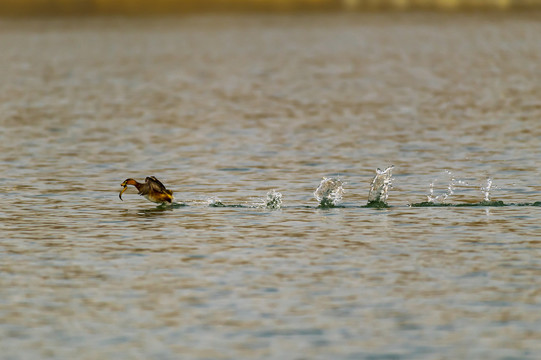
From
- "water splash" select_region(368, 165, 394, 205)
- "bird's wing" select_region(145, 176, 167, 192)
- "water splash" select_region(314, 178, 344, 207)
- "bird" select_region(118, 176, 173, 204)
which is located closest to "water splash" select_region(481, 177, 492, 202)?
"water splash" select_region(368, 165, 394, 205)

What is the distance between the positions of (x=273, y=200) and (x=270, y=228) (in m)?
2.32

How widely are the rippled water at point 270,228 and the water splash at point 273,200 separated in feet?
0.43

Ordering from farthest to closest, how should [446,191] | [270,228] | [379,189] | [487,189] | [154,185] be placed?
[446,191] → [487,189] → [379,189] → [154,185] → [270,228]

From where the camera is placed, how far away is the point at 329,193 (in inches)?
867

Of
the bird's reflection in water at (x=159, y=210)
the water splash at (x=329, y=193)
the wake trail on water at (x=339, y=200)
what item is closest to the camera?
the bird's reflection in water at (x=159, y=210)

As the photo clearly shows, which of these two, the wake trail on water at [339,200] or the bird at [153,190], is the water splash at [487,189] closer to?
the wake trail on water at [339,200]

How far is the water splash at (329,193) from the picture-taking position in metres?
21.9

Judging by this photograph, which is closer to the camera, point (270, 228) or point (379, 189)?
point (270, 228)

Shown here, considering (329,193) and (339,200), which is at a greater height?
(329,193)

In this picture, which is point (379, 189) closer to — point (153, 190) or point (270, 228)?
point (270, 228)

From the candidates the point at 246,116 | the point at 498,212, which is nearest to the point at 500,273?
the point at 498,212

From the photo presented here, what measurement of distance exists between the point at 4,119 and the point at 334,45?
6633 cm

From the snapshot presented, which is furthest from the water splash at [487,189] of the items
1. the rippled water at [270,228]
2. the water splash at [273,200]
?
the water splash at [273,200]

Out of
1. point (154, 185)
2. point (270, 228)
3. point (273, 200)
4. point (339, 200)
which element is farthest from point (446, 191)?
point (154, 185)
